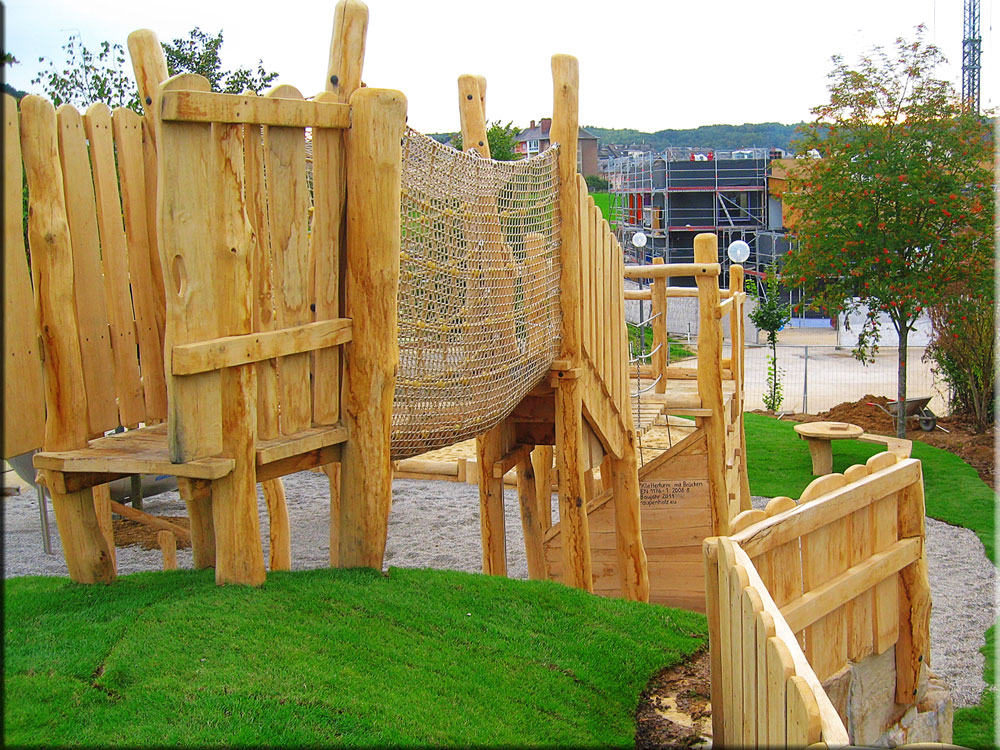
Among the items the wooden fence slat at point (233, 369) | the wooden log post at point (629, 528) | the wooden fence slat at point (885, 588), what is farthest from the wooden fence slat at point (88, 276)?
the wooden log post at point (629, 528)

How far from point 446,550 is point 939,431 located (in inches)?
366

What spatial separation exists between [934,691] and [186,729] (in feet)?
15.1

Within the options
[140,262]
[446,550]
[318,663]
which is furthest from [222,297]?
[446,550]

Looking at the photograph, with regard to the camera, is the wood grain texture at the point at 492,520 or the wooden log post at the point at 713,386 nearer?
the wood grain texture at the point at 492,520

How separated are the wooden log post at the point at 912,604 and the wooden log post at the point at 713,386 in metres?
2.88

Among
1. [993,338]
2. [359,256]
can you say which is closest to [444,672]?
[359,256]

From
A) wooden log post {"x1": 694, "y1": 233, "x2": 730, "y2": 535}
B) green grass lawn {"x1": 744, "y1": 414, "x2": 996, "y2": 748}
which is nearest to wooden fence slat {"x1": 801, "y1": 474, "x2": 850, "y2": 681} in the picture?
green grass lawn {"x1": 744, "y1": 414, "x2": 996, "y2": 748}

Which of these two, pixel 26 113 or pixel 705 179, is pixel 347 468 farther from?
pixel 705 179

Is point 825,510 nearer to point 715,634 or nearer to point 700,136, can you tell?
point 715,634

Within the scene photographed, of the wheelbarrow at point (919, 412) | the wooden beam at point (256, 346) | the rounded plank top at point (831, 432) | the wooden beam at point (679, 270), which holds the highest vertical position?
the wooden beam at point (679, 270)

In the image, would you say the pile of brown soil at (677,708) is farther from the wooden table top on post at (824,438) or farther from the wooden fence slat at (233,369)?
the wooden table top on post at (824,438)

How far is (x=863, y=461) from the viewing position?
13.6m

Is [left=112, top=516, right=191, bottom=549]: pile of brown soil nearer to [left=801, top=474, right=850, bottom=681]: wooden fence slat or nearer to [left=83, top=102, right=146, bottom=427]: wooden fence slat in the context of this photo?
[left=83, top=102, right=146, bottom=427]: wooden fence slat

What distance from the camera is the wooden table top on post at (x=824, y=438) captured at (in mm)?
12797
